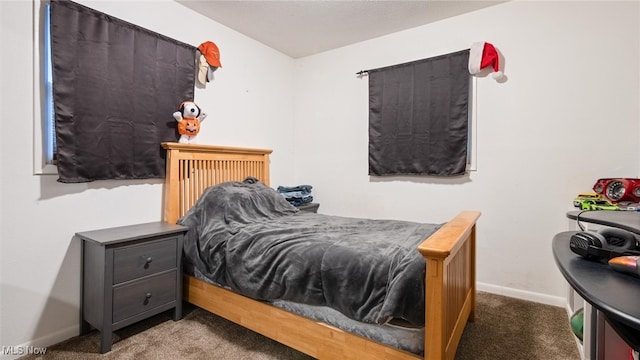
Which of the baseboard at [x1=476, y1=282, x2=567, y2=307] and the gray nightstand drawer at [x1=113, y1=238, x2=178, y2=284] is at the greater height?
the gray nightstand drawer at [x1=113, y1=238, x2=178, y2=284]

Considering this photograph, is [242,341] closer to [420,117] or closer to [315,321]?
[315,321]

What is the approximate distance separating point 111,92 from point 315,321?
195 cm

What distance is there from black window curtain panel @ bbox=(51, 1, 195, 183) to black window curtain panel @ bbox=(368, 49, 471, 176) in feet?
5.78

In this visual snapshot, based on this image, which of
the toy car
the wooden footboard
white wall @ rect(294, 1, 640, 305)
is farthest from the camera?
white wall @ rect(294, 1, 640, 305)

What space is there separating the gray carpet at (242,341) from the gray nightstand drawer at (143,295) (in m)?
0.18

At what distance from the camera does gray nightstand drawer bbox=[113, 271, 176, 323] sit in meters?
1.83

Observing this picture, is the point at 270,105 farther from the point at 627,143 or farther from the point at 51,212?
the point at 627,143

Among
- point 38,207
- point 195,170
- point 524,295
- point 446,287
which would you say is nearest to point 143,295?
point 38,207

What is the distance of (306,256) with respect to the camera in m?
1.63

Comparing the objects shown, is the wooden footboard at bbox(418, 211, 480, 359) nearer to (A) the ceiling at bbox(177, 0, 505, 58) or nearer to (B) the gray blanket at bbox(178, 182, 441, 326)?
(B) the gray blanket at bbox(178, 182, 441, 326)

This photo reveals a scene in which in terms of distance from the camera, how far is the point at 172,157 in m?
2.43

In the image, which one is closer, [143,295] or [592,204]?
[143,295]

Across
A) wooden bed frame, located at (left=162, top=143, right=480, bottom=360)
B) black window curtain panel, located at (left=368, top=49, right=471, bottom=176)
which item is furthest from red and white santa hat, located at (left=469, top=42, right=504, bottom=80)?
wooden bed frame, located at (left=162, top=143, right=480, bottom=360)

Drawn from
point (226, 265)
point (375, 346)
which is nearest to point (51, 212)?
point (226, 265)
